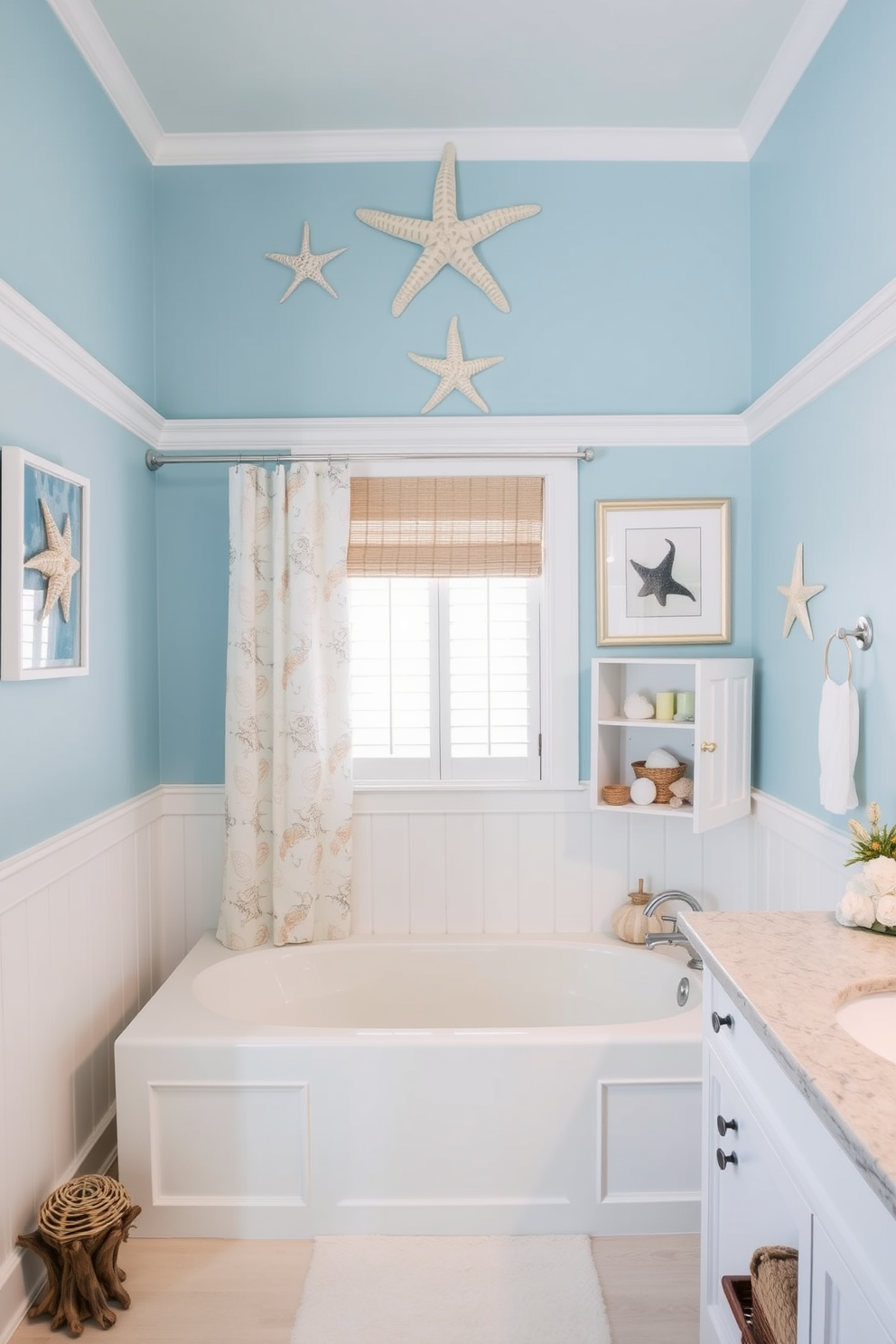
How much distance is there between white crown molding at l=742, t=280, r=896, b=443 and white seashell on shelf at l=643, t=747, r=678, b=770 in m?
1.07

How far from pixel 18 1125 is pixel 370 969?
1.16 meters

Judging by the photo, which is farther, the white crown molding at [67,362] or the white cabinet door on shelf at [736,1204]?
the white crown molding at [67,362]

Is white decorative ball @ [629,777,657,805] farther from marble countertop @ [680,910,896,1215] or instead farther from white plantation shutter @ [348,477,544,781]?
marble countertop @ [680,910,896,1215]

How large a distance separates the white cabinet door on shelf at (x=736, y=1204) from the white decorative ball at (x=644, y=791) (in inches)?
46.9

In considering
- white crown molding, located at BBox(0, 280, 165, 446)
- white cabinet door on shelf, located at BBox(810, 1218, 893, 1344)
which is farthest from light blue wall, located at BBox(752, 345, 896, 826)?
white crown molding, located at BBox(0, 280, 165, 446)

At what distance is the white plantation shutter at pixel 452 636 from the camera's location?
9.67 ft

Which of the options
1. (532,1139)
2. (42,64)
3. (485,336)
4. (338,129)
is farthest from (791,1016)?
(338,129)

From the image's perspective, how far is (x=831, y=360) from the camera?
221cm

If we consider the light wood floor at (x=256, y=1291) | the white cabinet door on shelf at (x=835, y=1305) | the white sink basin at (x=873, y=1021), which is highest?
the white sink basin at (x=873, y=1021)

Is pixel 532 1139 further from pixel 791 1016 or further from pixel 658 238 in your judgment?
pixel 658 238

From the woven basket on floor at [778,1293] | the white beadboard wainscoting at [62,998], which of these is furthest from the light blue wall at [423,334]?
the woven basket on floor at [778,1293]

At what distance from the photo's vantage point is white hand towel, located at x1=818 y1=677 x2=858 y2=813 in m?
2.02

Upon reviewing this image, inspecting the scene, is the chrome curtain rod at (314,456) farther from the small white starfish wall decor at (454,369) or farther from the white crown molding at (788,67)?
the white crown molding at (788,67)

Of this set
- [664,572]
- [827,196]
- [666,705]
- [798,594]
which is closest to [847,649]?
[798,594]
